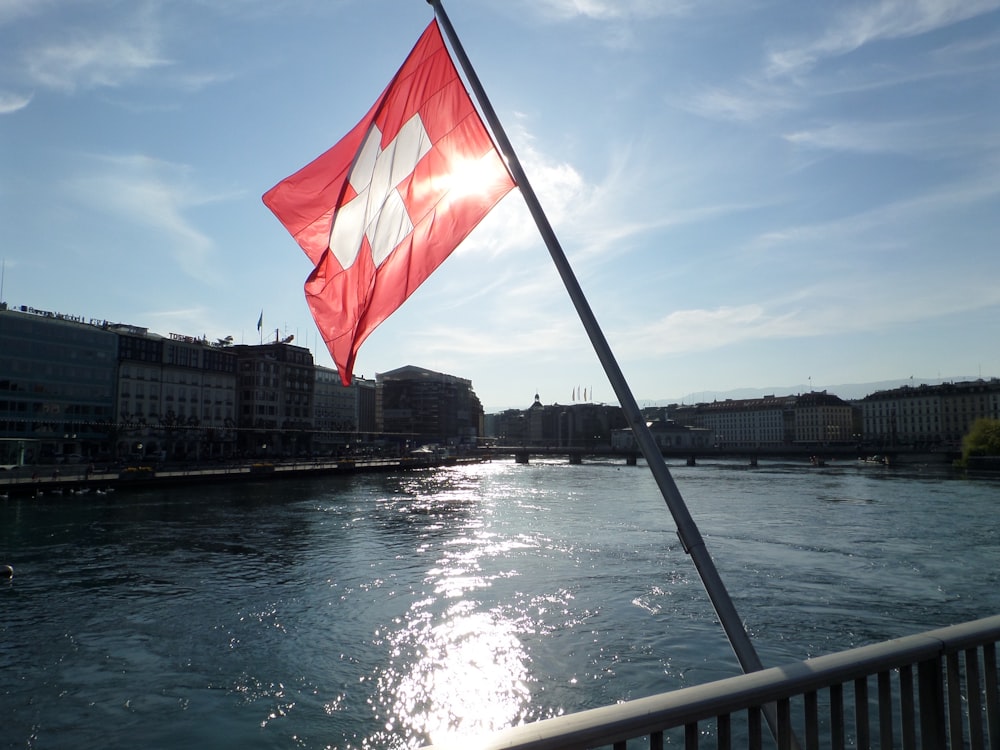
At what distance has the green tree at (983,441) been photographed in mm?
79500

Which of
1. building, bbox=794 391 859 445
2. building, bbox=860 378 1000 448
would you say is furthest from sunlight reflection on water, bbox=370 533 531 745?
building, bbox=794 391 859 445

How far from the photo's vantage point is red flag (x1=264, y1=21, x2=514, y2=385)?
18.6 ft

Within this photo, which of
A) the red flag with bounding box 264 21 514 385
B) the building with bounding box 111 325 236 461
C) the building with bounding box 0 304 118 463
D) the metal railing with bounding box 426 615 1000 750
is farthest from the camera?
the building with bounding box 111 325 236 461

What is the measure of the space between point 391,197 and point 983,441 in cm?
9286

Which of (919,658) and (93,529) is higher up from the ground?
(919,658)

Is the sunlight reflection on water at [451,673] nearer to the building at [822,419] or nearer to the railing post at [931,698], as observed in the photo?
the railing post at [931,698]

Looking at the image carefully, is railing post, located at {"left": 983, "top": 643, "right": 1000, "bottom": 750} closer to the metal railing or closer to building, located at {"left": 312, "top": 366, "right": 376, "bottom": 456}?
the metal railing

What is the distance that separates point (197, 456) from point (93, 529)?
66.7 metres

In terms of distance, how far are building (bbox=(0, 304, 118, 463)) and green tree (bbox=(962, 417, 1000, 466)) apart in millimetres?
94322

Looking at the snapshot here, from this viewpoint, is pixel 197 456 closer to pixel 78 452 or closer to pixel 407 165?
pixel 78 452

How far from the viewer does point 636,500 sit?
51781mm

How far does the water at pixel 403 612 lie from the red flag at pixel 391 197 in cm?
796

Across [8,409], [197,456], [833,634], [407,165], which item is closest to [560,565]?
[833,634]

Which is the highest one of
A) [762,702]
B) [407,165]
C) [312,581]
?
[407,165]
